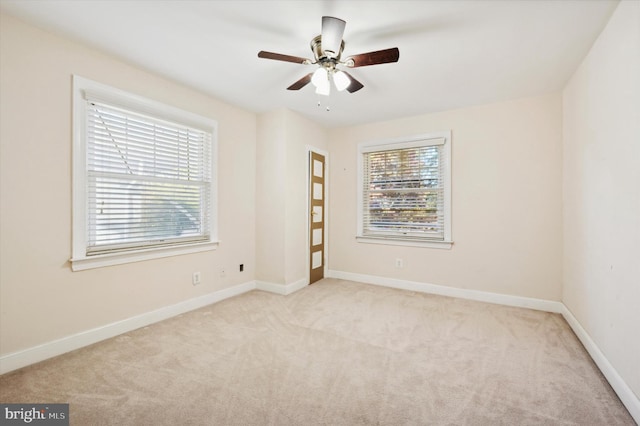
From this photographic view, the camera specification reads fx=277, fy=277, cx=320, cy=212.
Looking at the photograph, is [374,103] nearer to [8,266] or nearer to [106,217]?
[106,217]

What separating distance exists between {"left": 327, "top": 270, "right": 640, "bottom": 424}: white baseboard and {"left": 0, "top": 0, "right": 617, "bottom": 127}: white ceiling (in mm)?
2377

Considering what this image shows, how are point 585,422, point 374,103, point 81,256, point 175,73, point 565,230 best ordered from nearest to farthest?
1. point 585,422
2. point 81,256
3. point 175,73
4. point 565,230
5. point 374,103

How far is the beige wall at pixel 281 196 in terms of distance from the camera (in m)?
3.74

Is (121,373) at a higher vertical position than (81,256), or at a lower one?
lower

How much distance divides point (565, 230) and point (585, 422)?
2.14 meters

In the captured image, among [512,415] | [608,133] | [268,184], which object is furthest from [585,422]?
[268,184]

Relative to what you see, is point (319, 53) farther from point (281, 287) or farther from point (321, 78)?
point (281, 287)

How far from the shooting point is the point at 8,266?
1.96 m

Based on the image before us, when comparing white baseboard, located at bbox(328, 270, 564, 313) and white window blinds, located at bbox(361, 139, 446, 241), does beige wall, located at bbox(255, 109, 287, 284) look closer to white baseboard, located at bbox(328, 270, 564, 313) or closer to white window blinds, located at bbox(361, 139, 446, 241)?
white baseboard, located at bbox(328, 270, 564, 313)

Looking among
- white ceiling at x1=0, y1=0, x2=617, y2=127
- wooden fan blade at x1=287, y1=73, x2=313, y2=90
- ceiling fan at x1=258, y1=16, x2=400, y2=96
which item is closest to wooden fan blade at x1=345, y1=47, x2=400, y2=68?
ceiling fan at x1=258, y1=16, x2=400, y2=96

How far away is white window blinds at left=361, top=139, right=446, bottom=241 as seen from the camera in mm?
3822

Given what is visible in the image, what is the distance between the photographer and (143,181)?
274 centimetres

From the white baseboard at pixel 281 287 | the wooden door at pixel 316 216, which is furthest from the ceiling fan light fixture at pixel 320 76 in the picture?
the white baseboard at pixel 281 287
